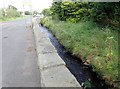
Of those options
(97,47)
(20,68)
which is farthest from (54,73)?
(97,47)

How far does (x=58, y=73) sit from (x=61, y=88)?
100 cm

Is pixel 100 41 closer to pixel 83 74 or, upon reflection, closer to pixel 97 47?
pixel 97 47

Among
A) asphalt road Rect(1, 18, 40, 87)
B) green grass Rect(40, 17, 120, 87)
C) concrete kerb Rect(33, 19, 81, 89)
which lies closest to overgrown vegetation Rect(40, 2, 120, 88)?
green grass Rect(40, 17, 120, 87)

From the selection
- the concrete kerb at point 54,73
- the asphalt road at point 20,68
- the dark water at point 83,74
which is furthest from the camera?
the dark water at point 83,74

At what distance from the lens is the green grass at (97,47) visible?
751 cm

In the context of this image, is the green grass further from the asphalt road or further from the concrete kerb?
the asphalt road

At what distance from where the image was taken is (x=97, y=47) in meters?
9.55

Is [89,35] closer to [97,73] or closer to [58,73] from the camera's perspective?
[97,73]

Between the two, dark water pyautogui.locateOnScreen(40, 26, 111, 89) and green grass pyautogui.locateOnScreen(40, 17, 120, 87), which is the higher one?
green grass pyautogui.locateOnScreen(40, 17, 120, 87)

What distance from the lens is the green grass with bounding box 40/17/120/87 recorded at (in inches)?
296

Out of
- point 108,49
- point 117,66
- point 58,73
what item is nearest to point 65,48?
point 108,49

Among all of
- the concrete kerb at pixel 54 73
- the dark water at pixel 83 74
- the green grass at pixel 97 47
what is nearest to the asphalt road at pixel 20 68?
the concrete kerb at pixel 54 73

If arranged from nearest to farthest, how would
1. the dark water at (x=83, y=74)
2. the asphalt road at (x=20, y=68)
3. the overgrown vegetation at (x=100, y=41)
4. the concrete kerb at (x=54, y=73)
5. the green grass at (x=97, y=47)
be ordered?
the concrete kerb at (x=54, y=73) < the asphalt road at (x=20, y=68) < the dark water at (x=83, y=74) < the green grass at (x=97, y=47) < the overgrown vegetation at (x=100, y=41)

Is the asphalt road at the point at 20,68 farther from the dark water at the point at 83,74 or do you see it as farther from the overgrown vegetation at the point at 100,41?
the overgrown vegetation at the point at 100,41
